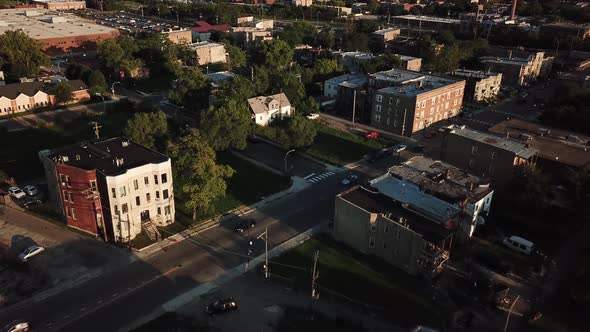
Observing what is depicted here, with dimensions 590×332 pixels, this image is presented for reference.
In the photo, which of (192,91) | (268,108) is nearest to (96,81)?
(192,91)

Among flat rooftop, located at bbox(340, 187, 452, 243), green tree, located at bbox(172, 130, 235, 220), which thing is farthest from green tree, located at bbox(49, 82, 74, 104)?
flat rooftop, located at bbox(340, 187, 452, 243)

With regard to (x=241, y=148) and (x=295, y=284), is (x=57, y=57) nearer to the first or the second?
(x=241, y=148)

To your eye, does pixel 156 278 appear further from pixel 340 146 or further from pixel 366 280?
pixel 340 146

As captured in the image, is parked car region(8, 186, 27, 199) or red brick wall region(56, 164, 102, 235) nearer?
red brick wall region(56, 164, 102, 235)

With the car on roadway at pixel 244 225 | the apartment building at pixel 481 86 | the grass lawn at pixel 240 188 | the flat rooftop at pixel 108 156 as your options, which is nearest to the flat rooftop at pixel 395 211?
the car on roadway at pixel 244 225

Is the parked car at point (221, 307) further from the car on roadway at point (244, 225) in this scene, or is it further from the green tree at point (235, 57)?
the green tree at point (235, 57)

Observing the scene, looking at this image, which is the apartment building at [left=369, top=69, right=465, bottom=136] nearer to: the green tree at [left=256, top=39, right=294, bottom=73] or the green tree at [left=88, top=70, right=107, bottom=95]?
the green tree at [left=256, top=39, right=294, bottom=73]

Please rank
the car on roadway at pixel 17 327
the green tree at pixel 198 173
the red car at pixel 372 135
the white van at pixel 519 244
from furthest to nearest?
the red car at pixel 372 135 < the green tree at pixel 198 173 < the white van at pixel 519 244 < the car on roadway at pixel 17 327
